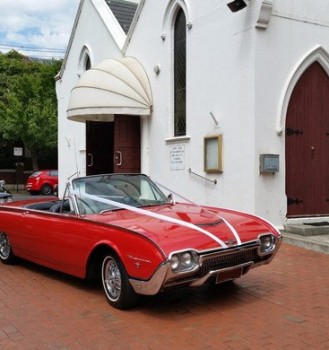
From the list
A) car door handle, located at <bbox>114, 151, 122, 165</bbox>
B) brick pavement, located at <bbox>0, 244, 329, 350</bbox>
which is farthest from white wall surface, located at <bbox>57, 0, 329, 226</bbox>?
brick pavement, located at <bbox>0, 244, 329, 350</bbox>

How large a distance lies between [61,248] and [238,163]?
15.6 feet

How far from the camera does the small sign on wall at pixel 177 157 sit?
38.2 feet

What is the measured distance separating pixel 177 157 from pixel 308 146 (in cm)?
303

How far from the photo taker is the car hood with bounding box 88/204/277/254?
4.93 meters

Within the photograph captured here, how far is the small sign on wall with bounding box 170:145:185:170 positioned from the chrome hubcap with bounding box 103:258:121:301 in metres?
6.34

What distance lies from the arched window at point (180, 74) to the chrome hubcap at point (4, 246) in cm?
536

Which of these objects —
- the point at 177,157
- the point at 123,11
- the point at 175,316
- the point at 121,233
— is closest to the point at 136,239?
the point at 121,233

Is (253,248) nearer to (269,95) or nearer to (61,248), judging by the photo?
(61,248)

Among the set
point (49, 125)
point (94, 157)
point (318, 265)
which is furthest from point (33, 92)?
point (318, 265)

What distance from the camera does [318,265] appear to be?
7.59 metres

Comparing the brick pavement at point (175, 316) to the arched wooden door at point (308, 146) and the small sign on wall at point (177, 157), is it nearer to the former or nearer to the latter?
the arched wooden door at point (308, 146)

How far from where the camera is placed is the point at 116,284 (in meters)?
5.35

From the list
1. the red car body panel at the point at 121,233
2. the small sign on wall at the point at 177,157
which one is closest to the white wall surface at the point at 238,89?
the small sign on wall at the point at 177,157

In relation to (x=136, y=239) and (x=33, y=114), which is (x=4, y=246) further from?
(x=33, y=114)
